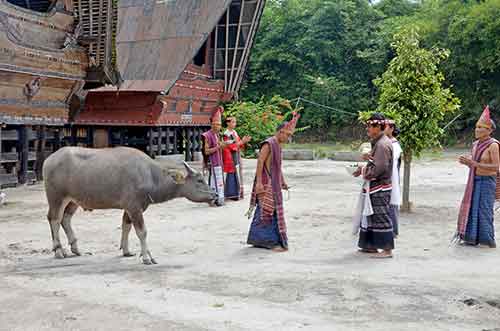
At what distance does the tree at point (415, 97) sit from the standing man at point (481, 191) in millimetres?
2507

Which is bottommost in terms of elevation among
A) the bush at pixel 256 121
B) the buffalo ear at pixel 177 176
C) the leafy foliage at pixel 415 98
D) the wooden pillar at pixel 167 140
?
the wooden pillar at pixel 167 140

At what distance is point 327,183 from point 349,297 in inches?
411

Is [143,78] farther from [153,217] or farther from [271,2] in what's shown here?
[271,2]

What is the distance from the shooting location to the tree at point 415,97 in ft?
35.7

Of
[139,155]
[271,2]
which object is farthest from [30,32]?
[271,2]

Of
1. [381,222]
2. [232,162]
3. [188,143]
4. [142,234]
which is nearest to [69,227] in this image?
[142,234]

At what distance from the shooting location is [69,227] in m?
7.57

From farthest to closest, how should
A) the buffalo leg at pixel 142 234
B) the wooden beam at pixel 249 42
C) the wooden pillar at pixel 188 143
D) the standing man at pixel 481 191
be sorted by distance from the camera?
the wooden pillar at pixel 188 143 → the wooden beam at pixel 249 42 → the standing man at pixel 481 191 → the buffalo leg at pixel 142 234

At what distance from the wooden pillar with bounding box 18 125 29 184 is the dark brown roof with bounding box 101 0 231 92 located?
4.28m

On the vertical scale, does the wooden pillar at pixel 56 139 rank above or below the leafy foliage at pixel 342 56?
below

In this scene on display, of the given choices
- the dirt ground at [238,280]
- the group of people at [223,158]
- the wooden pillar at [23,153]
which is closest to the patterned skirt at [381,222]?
the dirt ground at [238,280]

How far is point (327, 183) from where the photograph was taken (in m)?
16.0

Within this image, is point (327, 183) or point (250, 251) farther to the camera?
point (327, 183)

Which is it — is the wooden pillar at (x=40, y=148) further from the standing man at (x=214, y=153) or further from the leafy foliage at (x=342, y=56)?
the leafy foliage at (x=342, y=56)
